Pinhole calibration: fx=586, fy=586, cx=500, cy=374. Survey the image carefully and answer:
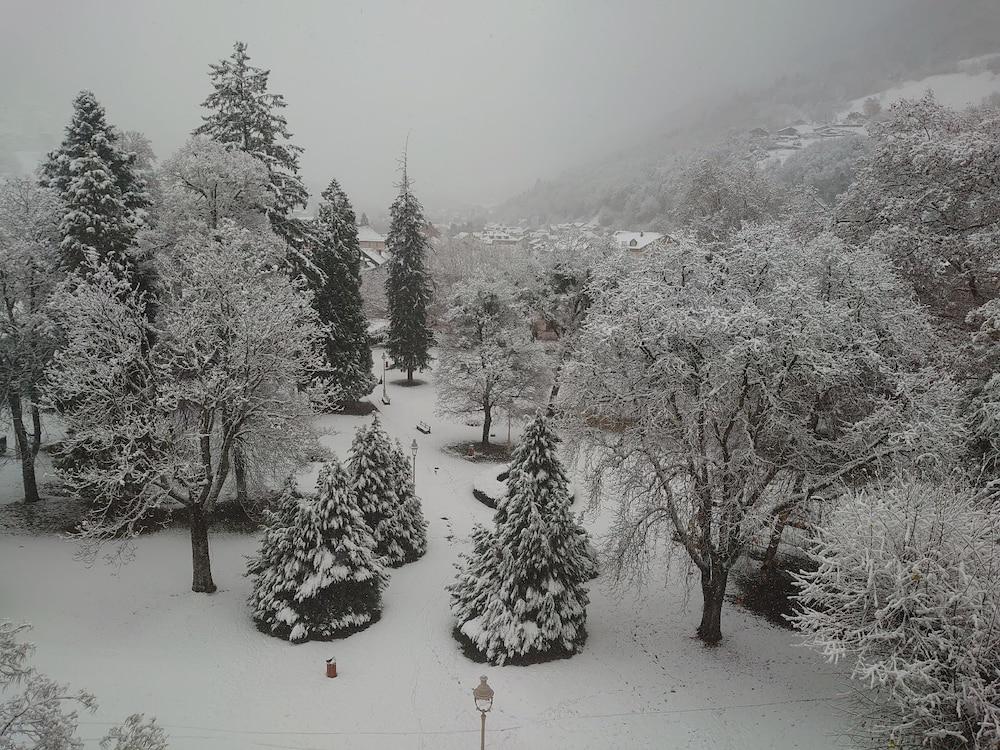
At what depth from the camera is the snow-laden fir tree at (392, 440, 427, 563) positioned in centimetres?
2016

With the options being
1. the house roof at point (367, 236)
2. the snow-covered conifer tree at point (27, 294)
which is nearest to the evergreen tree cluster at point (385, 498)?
the snow-covered conifer tree at point (27, 294)

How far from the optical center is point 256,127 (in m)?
24.4

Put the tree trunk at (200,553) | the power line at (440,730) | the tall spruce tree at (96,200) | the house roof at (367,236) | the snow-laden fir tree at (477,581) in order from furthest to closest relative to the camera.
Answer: the house roof at (367,236) < the tall spruce tree at (96,200) < the tree trunk at (200,553) < the snow-laden fir tree at (477,581) < the power line at (440,730)

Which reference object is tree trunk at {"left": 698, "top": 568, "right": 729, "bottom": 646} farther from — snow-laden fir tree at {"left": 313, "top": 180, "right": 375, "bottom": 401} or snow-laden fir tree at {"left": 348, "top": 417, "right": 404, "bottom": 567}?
snow-laden fir tree at {"left": 313, "top": 180, "right": 375, "bottom": 401}

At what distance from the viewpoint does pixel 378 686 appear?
1358 cm

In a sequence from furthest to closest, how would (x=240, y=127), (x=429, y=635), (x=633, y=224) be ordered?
(x=633, y=224) < (x=240, y=127) < (x=429, y=635)

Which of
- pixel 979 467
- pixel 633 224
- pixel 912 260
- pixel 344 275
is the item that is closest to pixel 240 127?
pixel 344 275

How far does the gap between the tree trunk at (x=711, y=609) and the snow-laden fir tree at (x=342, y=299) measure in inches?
852

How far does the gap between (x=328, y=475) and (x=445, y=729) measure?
6.94 meters

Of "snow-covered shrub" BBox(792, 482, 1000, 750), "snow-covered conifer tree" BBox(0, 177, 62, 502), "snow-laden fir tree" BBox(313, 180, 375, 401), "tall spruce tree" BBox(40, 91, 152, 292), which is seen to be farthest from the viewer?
"snow-laden fir tree" BBox(313, 180, 375, 401)

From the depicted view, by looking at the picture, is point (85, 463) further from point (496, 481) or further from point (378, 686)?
point (496, 481)

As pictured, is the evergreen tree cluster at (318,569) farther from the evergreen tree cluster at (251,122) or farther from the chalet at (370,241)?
the chalet at (370,241)

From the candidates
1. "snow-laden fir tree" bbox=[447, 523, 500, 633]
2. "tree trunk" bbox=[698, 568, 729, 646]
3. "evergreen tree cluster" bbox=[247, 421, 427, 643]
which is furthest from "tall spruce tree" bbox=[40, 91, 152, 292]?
"tree trunk" bbox=[698, 568, 729, 646]

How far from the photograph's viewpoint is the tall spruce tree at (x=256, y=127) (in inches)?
939
